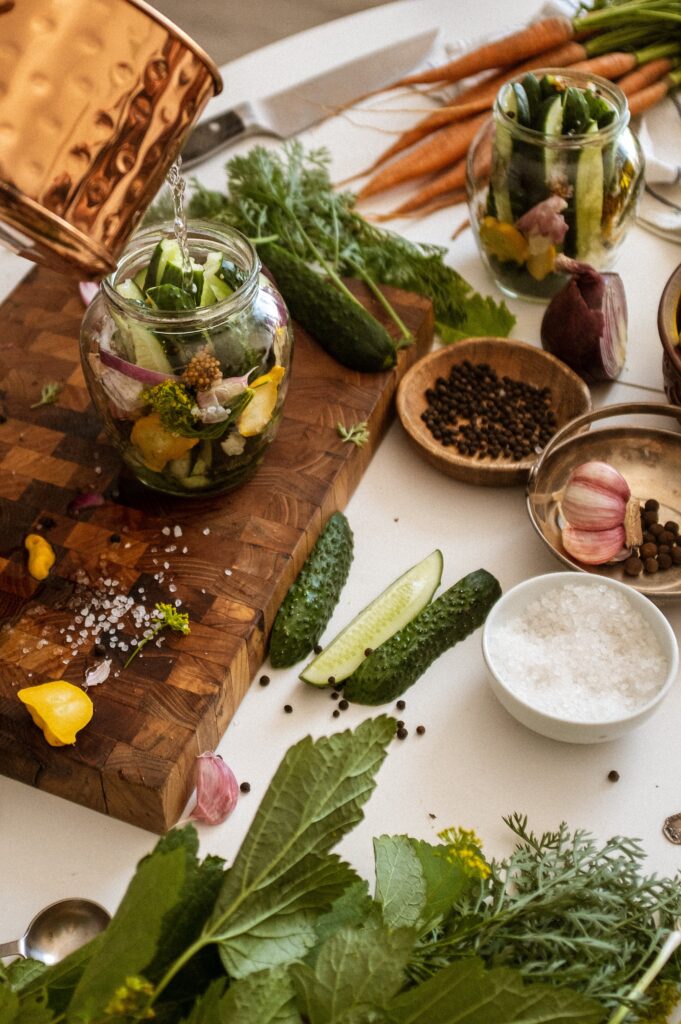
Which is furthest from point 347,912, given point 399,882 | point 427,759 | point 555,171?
point 555,171

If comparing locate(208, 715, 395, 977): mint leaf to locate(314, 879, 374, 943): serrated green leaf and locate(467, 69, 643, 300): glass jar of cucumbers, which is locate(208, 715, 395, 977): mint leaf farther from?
locate(467, 69, 643, 300): glass jar of cucumbers

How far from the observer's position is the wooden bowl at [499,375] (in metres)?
1.45

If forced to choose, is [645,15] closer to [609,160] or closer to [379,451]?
[609,160]

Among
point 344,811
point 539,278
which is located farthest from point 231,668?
point 539,278

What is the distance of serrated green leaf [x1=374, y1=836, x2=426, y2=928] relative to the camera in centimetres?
100

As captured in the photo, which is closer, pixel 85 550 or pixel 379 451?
pixel 85 550

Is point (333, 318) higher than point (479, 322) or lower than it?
higher

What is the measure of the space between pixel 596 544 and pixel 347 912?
0.56 m

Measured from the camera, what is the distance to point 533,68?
1888 mm

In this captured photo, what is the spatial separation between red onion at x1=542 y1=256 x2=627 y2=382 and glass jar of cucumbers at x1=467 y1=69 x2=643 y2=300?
9cm


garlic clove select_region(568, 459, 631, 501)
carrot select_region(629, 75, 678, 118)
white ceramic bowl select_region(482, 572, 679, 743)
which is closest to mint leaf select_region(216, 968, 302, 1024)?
white ceramic bowl select_region(482, 572, 679, 743)

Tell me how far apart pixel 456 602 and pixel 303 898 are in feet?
1.51

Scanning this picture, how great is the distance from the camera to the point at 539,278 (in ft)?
5.45

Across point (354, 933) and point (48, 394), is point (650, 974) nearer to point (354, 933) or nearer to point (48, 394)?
point (354, 933)
